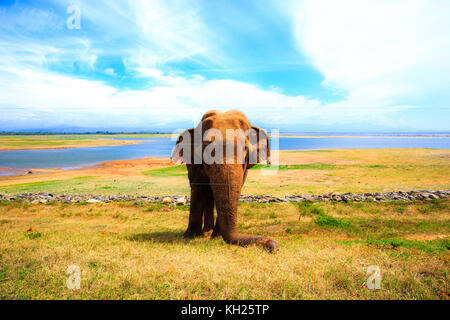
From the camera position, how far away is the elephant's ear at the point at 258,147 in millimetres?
8406

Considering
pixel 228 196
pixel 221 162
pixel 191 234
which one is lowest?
pixel 191 234

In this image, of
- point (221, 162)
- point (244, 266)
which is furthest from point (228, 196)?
point (244, 266)

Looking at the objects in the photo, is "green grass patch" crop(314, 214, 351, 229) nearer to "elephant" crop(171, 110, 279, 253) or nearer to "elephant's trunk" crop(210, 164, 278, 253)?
"elephant" crop(171, 110, 279, 253)

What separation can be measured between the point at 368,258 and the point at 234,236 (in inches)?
126

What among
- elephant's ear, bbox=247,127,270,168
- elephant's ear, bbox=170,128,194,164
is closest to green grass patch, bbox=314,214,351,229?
elephant's ear, bbox=247,127,270,168

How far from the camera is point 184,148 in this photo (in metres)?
8.62

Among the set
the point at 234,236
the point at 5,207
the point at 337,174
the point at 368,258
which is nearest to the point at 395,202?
the point at 368,258

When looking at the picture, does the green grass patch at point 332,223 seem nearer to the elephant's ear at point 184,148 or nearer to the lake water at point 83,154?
the elephant's ear at point 184,148

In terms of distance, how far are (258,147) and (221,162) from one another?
7.48 feet

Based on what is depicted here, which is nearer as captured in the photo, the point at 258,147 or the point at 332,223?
the point at 258,147

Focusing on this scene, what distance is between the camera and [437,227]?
32.7 ft

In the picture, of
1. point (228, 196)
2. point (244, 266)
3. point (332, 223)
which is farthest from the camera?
point (332, 223)

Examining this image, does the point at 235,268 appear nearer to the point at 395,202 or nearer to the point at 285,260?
the point at 285,260

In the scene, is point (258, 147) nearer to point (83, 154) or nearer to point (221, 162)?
point (221, 162)
